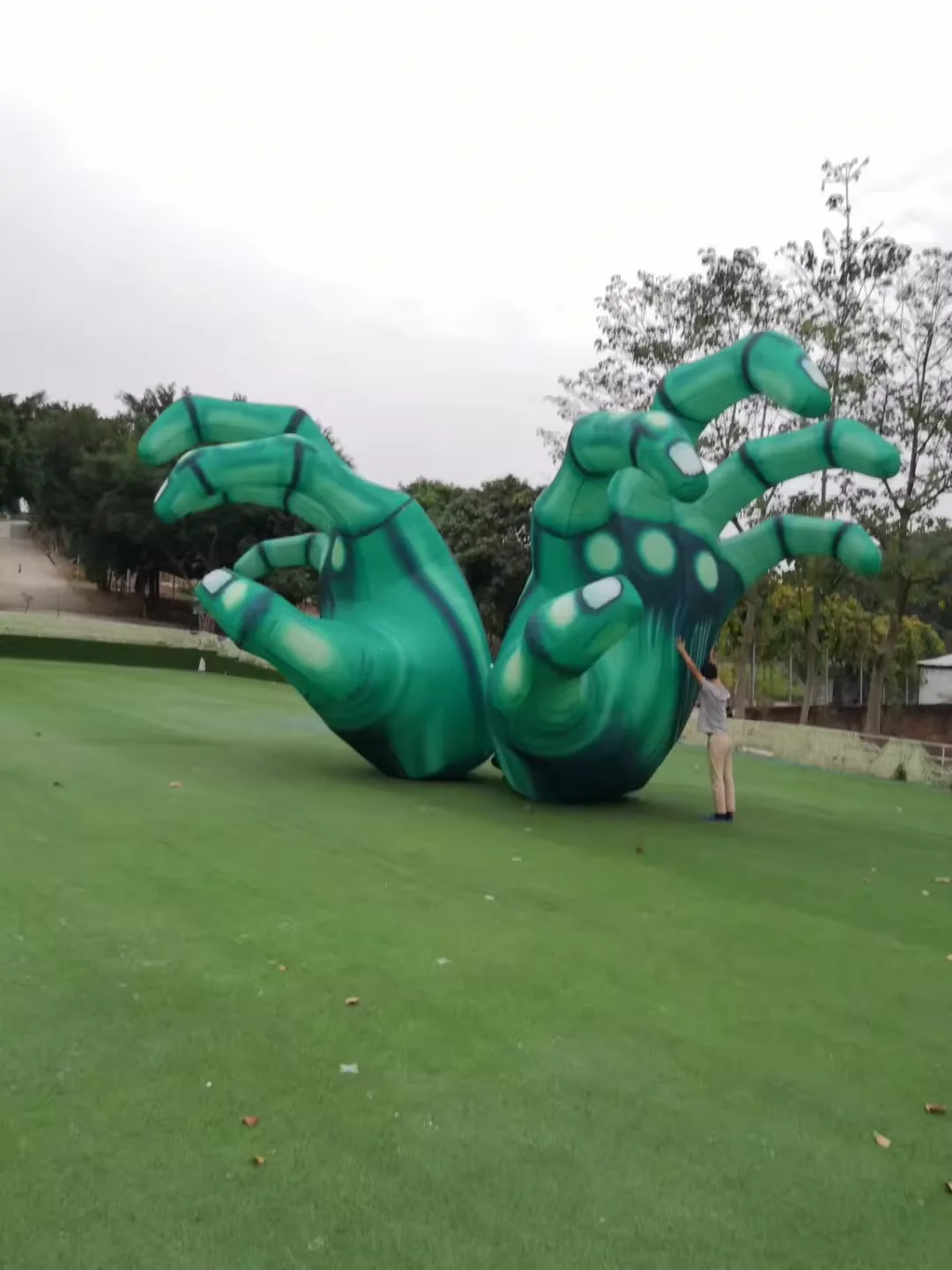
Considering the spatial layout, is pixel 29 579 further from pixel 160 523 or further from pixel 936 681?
pixel 936 681

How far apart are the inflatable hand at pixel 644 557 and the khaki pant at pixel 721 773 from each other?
16.7 inches

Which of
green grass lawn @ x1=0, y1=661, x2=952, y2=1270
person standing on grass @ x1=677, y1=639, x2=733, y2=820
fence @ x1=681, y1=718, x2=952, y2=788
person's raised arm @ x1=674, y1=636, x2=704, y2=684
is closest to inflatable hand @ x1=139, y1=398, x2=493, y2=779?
green grass lawn @ x1=0, y1=661, x2=952, y2=1270

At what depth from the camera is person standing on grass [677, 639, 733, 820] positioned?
884 centimetres

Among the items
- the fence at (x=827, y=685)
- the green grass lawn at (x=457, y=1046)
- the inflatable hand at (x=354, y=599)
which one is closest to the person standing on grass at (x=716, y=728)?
the green grass lawn at (x=457, y=1046)

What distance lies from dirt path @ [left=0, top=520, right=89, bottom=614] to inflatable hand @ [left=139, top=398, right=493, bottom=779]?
4218 centimetres

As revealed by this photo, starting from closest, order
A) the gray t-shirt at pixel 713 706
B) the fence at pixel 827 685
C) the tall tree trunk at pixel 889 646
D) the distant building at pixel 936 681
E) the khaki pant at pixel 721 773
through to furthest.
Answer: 1. the gray t-shirt at pixel 713 706
2. the khaki pant at pixel 721 773
3. the tall tree trunk at pixel 889 646
4. the fence at pixel 827 685
5. the distant building at pixel 936 681

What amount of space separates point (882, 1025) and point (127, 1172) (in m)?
2.90

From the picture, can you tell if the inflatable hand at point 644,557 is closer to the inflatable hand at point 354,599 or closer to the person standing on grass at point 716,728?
the person standing on grass at point 716,728

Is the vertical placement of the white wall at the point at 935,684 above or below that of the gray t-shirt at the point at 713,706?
above

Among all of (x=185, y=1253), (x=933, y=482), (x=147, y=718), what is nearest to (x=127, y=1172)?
(x=185, y=1253)

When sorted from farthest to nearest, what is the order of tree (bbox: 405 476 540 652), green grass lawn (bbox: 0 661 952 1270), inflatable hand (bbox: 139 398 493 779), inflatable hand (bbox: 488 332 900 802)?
1. tree (bbox: 405 476 540 652)
2. inflatable hand (bbox: 139 398 493 779)
3. inflatable hand (bbox: 488 332 900 802)
4. green grass lawn (bbox: 0 661 952 1270)

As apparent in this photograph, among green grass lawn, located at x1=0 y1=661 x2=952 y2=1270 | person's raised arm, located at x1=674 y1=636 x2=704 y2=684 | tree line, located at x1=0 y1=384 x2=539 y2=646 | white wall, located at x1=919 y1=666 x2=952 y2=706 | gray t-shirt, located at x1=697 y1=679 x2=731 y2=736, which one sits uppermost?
tree line, located at x1=0 y1=384 x2=539 y2=646

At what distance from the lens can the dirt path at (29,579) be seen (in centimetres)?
5625

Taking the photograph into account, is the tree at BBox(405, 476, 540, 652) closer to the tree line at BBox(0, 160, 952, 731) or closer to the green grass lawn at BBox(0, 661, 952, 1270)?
the tree line at BBox(0, 160, 952, 731)
